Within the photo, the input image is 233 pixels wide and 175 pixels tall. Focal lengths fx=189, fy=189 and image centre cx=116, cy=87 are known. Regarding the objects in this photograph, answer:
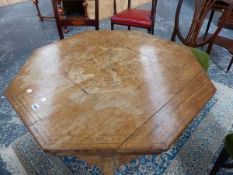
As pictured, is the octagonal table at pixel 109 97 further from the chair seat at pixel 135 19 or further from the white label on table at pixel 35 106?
the chair seat at pixel 135 19

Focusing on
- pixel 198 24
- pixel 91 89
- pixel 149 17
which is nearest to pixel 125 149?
pixel 91 89

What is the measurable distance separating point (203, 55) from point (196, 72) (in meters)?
0.59

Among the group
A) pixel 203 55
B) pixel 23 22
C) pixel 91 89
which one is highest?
pixel 91 89

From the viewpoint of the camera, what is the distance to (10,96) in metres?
1.01

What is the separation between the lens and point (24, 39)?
3184mm

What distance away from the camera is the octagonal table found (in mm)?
798

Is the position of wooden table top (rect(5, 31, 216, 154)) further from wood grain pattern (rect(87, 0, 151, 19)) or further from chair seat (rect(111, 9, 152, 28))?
wood grain pattern (rect(87, 0, 151, 19))

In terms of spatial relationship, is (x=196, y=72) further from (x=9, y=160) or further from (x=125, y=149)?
(x=9, y=160)

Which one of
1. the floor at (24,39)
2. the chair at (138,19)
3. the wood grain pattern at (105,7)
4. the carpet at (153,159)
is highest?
the chair at (138,19)

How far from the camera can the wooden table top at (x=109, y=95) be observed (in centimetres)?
80

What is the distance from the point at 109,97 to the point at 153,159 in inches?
31.2

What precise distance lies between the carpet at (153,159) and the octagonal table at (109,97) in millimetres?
563

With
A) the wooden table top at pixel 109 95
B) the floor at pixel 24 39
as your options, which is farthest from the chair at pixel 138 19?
the wooden table top at pixel 109 95

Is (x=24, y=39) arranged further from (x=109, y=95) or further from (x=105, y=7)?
(x=109, y=95)
